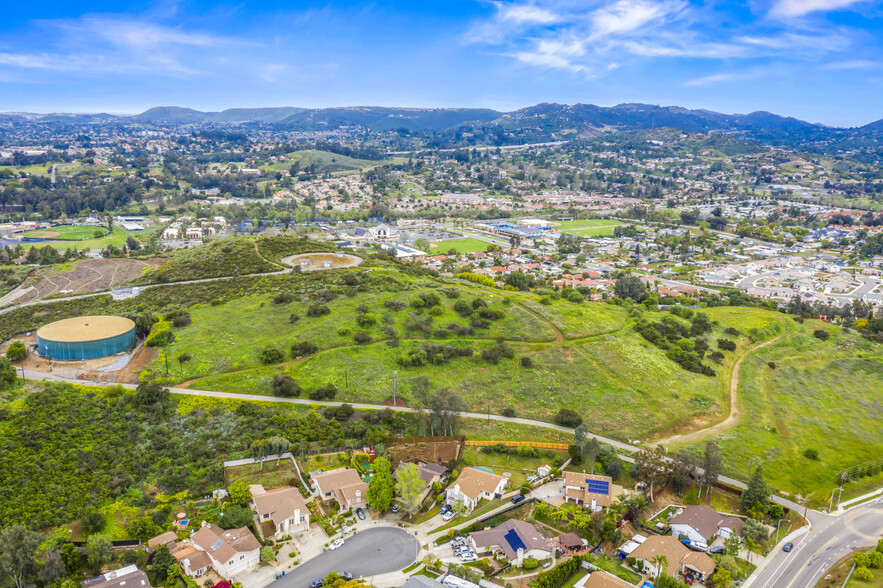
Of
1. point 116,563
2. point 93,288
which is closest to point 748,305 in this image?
point 116,563

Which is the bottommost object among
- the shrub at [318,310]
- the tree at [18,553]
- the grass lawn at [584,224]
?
the tree at [18,553]

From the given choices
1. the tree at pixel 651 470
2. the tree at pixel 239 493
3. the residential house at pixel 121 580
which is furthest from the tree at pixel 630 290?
the residential house at pixel 121 580

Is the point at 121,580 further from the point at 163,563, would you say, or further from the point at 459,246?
the point at 459,246

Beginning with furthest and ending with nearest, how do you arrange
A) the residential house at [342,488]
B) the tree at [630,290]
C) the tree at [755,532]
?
the tree at [630,290], the residential house at [342,488], the tree at [755,532]

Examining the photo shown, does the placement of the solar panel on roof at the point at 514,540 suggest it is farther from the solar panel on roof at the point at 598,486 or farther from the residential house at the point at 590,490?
the solar panel on roof at the point at 598,486

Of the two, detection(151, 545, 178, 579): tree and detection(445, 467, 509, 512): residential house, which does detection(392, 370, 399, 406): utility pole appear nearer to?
detection(445, 467, 509, 512): residential house

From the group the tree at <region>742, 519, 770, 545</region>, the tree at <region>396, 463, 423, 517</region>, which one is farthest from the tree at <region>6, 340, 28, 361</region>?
the tree at <region>742, 519, 770, 545</region>

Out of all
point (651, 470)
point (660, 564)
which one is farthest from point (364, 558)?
point (651, 470)

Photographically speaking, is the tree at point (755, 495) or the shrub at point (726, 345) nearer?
the tree at point (755, 495)
